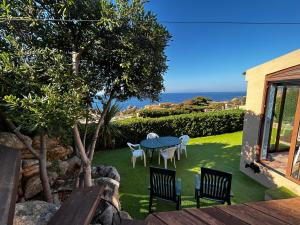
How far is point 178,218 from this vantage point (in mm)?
1285

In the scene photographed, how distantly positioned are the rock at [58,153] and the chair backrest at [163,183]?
94.3 inches

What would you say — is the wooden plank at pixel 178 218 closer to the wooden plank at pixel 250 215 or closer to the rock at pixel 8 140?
the wooden plank at pixel 250 215

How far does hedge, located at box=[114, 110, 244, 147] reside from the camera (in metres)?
9.31

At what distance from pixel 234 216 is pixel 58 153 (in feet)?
15.0

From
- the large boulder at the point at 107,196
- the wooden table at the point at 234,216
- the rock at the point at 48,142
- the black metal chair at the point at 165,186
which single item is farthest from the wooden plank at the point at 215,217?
the rock at the point at 48,142

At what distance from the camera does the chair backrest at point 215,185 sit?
156 inches

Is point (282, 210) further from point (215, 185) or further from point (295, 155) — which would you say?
point (295, 155)

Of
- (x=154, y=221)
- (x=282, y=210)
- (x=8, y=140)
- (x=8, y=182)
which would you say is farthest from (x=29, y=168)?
(x=282, y=210)

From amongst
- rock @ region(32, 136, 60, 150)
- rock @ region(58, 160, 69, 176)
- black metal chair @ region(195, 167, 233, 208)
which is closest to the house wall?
black metal chair @ region(195, 167, 233, 208)

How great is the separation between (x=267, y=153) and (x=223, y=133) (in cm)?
517

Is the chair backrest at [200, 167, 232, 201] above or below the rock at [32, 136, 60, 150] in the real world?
below

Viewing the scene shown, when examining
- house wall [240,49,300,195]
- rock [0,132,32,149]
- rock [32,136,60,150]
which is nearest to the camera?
rock [0,132,32,149]

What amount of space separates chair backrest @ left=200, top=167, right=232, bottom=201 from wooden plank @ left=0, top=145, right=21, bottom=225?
142 inches

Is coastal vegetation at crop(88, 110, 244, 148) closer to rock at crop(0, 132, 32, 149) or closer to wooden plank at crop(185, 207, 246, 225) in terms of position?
rock at crop(0, 132, 32, 149)
